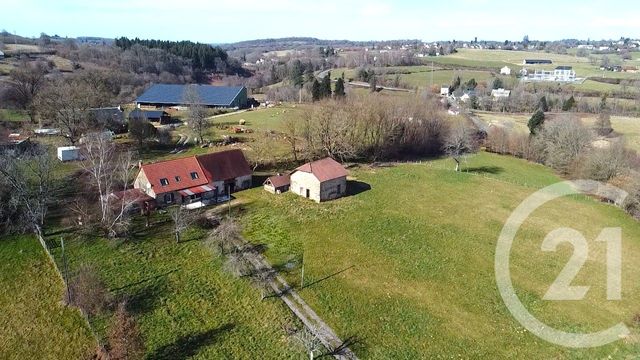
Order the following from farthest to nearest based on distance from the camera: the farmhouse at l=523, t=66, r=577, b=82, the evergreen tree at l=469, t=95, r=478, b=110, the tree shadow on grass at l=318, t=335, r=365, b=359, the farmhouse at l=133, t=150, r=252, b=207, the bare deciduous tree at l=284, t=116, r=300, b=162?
the farmhouse at l=523, t=66, r=577, b=82 → the evergreen tree at l=469, t=95, r=478, b=110 → the bare deciduous tree at l=284, t=116, r=300, b=162 → the farmhouse at l=133, t=150, r=252, b=207 → the tree shadow on grass at l=318, t=335, r=365, b=359

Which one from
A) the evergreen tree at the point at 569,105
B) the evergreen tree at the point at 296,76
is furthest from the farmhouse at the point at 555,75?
the evergreen tree at the point at 296,76

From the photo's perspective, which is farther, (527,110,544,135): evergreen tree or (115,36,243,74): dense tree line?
(115,36,243,74): dense tree line

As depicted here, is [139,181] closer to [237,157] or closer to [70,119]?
[237,157]

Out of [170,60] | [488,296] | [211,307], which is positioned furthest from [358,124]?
[170,60]

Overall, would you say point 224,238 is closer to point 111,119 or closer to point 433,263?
point 433,263

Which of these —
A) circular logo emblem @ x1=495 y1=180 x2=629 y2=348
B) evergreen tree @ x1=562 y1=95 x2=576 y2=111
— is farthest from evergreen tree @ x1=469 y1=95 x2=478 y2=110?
circular logo emblem @ x1=495 y1=180 x2=629 y2=348

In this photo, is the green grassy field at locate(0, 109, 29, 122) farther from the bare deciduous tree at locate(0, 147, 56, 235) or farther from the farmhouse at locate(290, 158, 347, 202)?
the farmhouse at locate(290, 158, 347, 202)

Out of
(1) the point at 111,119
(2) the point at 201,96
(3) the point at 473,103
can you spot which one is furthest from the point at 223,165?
(3) the point at 473,103
